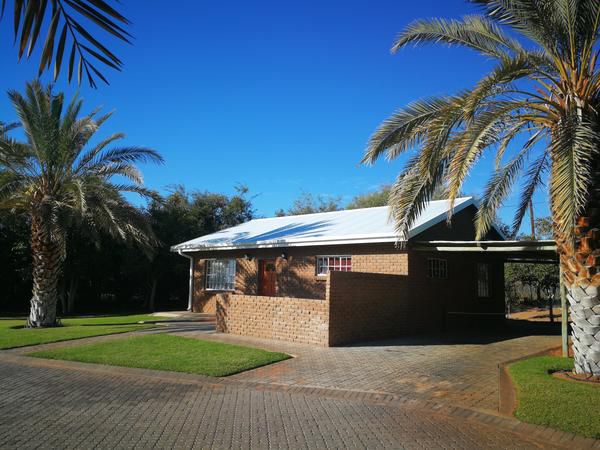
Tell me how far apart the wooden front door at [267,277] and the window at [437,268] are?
598cm

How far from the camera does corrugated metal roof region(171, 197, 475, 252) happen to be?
51.6 feet

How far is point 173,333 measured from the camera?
1450cm

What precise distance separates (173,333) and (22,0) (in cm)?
1346

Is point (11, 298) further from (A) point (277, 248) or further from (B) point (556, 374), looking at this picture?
(B) point (556, 374)

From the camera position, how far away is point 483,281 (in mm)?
18891

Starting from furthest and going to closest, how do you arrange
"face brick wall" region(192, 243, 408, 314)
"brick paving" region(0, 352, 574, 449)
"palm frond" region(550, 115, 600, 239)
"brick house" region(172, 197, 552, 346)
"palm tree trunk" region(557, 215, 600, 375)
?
"face brick wall" region(192, 243, 408, 314)
"brick house" region(172, 197, 552, 346)
"palm tree trunk" region(557, 215, 600, 375)
"palm frond" region(550, 115, 600, 239)
"brick paving" region(0, 352, 574, 449)

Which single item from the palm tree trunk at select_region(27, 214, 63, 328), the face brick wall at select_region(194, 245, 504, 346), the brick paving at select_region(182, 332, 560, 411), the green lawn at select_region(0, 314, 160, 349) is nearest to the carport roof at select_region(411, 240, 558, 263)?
the face brick wall at select_region(194, 245, 504, 346)

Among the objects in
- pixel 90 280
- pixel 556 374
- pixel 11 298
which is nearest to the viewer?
pixel 556 374

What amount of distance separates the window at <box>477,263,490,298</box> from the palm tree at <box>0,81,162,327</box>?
40.0 ft

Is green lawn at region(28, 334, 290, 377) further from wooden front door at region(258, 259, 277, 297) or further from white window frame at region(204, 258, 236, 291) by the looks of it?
white window frame at region(204, 258, 236, 291)

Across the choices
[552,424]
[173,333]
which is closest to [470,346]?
[552,424]

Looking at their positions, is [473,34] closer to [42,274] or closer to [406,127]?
[406,127]

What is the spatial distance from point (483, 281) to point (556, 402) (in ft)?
41.6

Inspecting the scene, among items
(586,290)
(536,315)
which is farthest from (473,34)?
(536,315)
